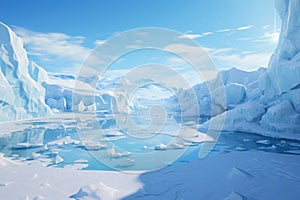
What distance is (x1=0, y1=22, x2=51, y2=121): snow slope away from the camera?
2167 cm

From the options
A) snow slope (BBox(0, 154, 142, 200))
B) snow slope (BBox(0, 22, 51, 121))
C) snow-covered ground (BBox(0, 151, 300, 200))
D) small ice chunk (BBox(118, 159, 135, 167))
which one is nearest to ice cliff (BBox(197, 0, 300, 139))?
snow-covered ground (BBox(0, 151, 300, 200))

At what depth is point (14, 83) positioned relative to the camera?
76.8ft

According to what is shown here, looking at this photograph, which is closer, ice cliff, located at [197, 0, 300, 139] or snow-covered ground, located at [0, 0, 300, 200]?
snow-covered ground, located at [0, 0, 300, 200]

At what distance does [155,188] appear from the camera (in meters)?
5.23

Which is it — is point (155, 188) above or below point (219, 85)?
below

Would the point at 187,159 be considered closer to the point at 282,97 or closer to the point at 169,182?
the point at 169,182

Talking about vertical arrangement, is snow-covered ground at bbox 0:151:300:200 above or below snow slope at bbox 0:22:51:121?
below

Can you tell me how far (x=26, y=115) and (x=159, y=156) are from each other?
72.3 ft

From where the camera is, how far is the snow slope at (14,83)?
71.1 ft

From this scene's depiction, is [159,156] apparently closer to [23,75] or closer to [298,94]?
[298,94]

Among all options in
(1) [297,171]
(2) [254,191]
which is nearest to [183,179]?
(2) [254,191]

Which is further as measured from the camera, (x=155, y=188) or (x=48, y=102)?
(x=48, y=102)

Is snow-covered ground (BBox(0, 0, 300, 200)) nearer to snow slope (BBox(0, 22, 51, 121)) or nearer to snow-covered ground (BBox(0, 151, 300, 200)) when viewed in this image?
snow-covered ground (BBox(0, 151, 300, 200))

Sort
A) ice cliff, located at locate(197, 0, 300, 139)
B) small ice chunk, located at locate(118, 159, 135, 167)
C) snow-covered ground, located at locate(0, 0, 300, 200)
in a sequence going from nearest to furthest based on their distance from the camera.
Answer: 1. snow-covered ground, located at locate(0, 0, 300, 200)
2. small ice chunk, located at locate(118, 159, 135, 167)
3. ice cliff, located at locate(197, 0, 300, 139)
